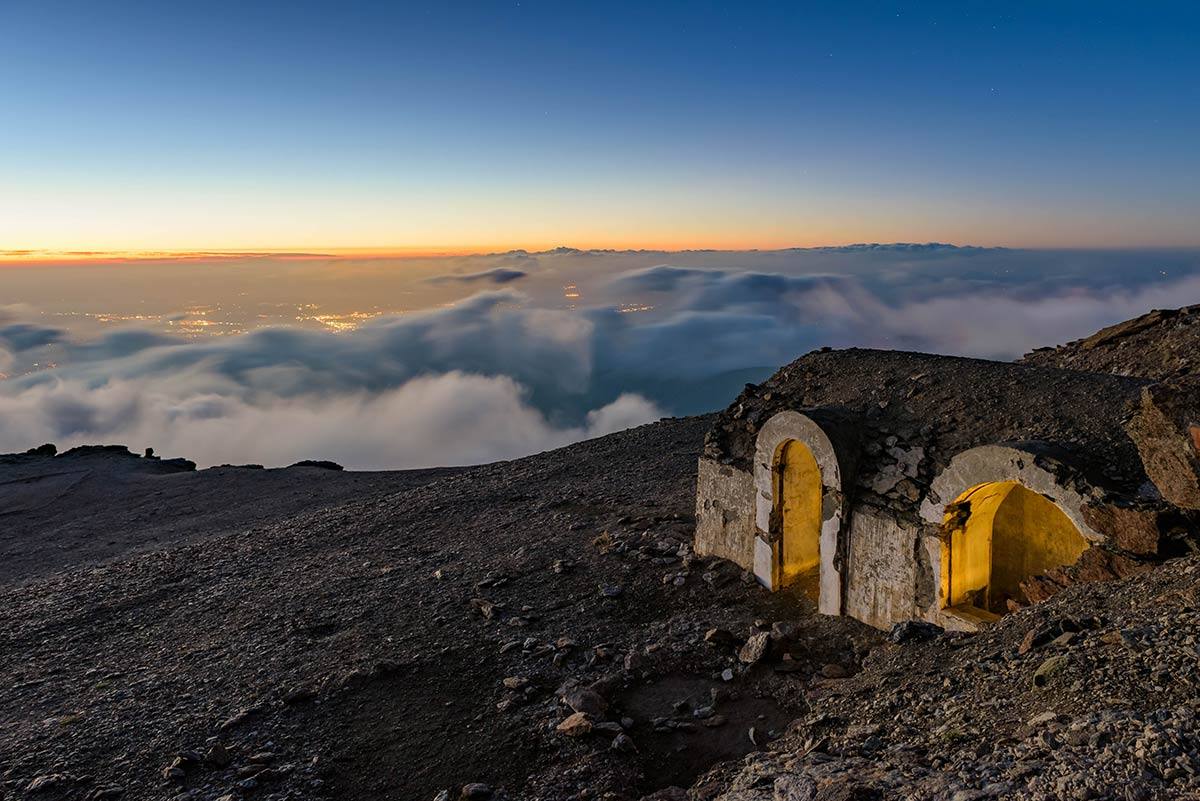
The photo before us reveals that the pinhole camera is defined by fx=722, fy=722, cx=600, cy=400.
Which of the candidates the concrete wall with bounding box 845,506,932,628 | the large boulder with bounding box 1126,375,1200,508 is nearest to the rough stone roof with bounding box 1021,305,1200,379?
the concrete wall with bounding box 845,506,932,628

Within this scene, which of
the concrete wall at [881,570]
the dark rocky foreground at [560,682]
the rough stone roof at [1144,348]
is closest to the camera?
the dark rocky foreground at [560,682]

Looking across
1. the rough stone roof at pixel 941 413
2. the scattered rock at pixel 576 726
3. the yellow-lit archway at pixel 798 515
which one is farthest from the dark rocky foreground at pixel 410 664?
the rough stone roof at pixel 941 413

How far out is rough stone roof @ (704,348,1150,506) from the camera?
26.0 ft

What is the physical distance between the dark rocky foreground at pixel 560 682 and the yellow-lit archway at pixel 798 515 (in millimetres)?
691

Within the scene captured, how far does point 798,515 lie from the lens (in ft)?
35.3

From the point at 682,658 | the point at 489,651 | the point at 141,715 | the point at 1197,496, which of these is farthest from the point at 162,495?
the point at 1197,496

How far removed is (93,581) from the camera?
1515cm

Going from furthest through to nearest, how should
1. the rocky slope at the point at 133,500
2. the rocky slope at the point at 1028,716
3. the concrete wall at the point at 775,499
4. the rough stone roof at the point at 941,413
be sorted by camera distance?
the rocky slope at the point at 133,500
the concrete wall at the point at 775,499
the rough stone roof at the point at 941,413
the rocky slope at the point at 1028,716

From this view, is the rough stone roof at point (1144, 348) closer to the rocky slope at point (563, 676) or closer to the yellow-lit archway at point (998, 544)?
the rocky slope at point (563, 676)

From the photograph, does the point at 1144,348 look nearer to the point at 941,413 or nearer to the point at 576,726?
the point at 941,413

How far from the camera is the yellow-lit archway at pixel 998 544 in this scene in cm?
844

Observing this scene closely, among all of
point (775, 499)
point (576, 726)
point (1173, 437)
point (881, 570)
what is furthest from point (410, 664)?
point (1173, 437)

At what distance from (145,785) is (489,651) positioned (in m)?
3.94

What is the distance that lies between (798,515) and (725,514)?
1.20 metres
